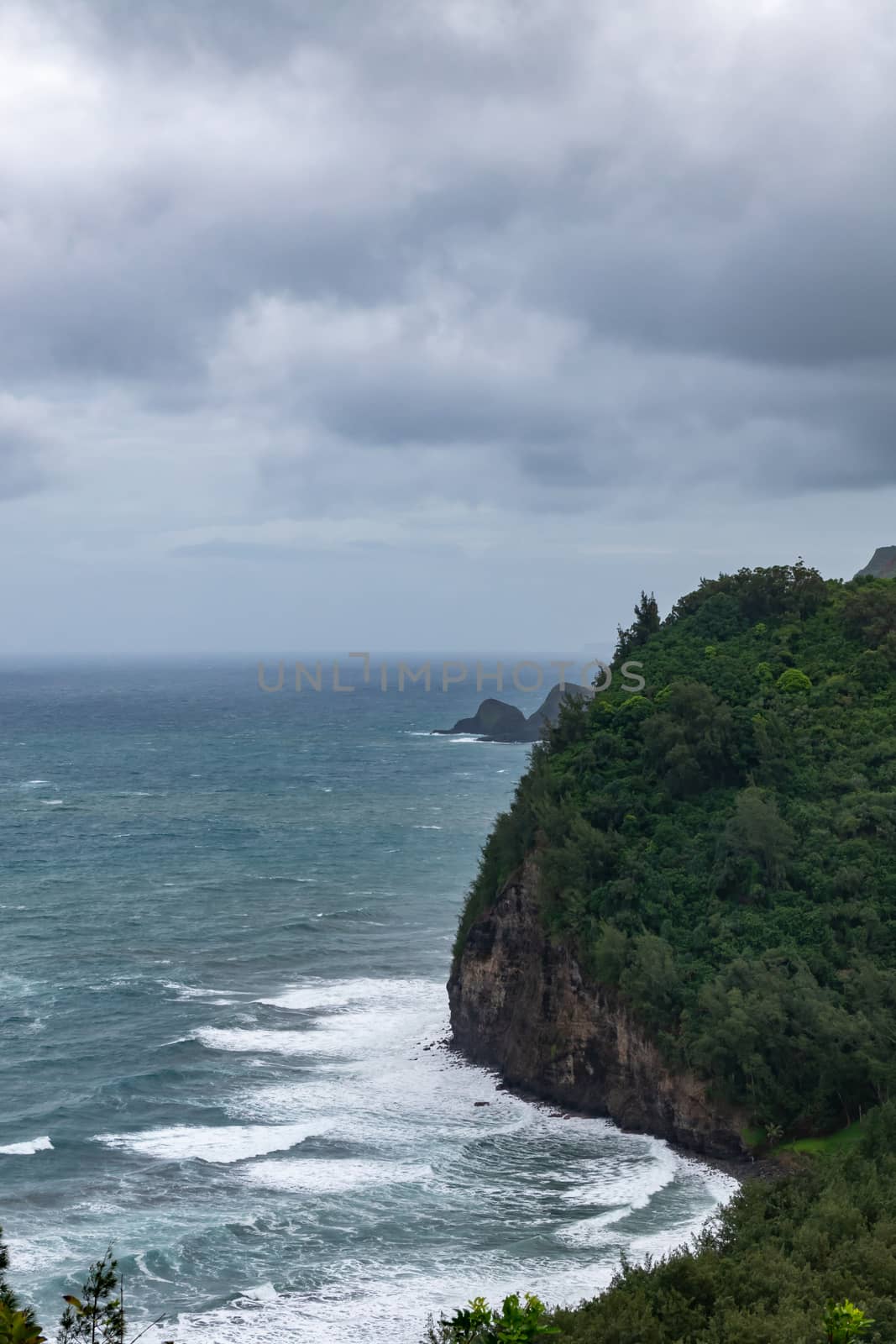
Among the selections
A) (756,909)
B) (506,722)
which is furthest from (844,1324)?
(506,722)

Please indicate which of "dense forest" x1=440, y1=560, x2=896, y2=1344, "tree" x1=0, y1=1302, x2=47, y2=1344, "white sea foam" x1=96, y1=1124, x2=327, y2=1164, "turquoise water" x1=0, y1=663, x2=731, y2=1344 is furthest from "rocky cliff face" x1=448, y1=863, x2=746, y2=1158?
"tree" x1=0, y1=1302, x2=47, y2=1344

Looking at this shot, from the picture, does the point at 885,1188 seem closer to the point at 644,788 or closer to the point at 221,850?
the point at 644,788

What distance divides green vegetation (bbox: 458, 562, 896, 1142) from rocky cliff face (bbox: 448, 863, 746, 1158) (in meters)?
A: 0.81

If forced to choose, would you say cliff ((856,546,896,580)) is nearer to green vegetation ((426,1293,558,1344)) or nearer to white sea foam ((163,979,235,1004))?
white sea foam ((163,979,235,1004))

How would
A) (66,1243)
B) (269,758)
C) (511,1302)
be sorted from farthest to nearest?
(269,758), (66,1243), (511,1302)

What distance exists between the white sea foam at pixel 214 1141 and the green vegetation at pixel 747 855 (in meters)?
11.1

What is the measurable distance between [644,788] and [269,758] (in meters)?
86.4

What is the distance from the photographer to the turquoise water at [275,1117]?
2833 cm

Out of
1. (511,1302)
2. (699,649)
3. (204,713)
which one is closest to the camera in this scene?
(511,1302)

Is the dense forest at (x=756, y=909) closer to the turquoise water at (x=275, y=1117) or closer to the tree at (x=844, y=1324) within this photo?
the tree at (x=844, y=1324)

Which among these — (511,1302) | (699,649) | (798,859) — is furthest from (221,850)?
(511,1302)

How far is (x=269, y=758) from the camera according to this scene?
128m

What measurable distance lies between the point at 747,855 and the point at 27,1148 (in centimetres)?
2488

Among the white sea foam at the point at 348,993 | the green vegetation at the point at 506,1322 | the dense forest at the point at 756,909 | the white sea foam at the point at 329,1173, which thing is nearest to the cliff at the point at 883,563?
the dense forest at the point at 756,909
